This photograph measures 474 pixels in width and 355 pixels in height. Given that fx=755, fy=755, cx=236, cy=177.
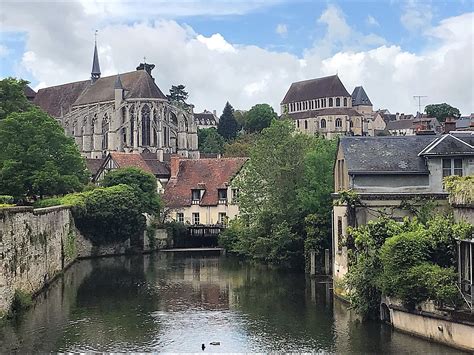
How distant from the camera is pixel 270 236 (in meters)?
52.6

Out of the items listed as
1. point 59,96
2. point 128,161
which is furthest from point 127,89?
point 128,161

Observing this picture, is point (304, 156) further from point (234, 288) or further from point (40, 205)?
point (40, 205)

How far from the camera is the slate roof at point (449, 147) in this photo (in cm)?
3244

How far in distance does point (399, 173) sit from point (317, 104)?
13032 centimetres

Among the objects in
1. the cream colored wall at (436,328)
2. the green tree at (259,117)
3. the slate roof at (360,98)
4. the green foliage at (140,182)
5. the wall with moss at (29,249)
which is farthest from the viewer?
→ the slate roof at (360,98)

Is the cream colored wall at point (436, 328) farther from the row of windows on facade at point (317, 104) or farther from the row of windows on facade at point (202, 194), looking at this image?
the row of windows on facade at point (317, 104)

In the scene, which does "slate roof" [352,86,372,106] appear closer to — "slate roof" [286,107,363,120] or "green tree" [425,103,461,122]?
"slate roof" [286,107,363,120]

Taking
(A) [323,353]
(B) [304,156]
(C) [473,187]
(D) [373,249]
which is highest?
(B) [304,156]

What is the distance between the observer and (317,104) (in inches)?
6363

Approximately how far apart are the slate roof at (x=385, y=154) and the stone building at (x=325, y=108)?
118m

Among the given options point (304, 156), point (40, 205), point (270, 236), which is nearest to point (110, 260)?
point (40, 205)

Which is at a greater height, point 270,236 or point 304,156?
point 304,156

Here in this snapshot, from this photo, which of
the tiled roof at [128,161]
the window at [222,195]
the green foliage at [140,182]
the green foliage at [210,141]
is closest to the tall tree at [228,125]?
the green foliage at [210,141]

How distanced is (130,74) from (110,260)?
81221mm
